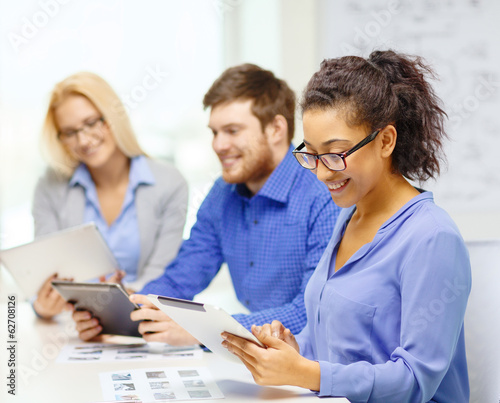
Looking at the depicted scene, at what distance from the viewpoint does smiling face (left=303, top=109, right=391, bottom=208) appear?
1.19 meters

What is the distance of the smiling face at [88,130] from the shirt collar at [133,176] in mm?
68

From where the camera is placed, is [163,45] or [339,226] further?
[163,45]

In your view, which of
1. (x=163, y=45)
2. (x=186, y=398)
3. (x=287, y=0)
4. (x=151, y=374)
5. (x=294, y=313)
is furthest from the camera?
(x=163, y=45)

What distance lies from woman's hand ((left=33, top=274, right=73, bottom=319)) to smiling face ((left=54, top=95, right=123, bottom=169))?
24.0 inches

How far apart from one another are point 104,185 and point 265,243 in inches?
34.9

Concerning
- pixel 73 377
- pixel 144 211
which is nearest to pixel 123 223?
pixel 144 211

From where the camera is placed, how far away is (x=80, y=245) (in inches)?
72.6

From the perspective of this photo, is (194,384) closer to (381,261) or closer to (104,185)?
(381,261)

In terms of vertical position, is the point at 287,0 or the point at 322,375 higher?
the point at 287,0

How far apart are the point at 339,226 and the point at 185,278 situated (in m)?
0.73

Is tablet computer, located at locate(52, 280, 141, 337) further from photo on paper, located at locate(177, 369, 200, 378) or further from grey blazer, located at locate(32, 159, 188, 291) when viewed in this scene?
grey blazer, located at locate(32, 159, 188, 291)

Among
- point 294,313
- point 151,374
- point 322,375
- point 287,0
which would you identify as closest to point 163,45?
point 287,0

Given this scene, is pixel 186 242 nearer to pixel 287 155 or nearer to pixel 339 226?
pixel 287 155

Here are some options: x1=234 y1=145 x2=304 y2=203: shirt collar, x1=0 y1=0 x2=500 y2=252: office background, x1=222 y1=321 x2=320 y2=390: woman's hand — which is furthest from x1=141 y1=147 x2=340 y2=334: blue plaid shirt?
x1=0 y1=0 x2=500 y2=252: office background
